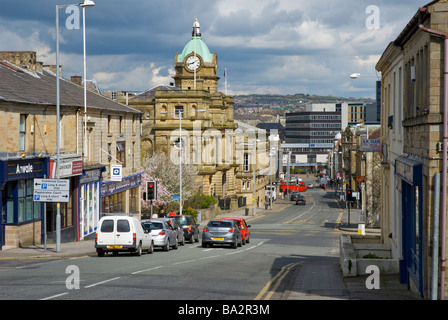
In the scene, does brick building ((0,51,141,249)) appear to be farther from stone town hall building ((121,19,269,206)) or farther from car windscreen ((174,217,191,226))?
stone town hall building ((121,19,269,206))

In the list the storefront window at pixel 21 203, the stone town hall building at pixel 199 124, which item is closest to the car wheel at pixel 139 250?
the storefront window at pixel 21 203

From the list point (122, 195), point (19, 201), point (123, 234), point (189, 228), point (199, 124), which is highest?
point (199, 124)

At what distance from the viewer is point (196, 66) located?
99625 millimetres

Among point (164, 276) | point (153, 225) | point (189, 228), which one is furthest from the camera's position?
point (189, 228)

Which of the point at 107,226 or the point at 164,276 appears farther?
the point at 107,226

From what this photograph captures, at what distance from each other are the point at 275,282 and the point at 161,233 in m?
12.1

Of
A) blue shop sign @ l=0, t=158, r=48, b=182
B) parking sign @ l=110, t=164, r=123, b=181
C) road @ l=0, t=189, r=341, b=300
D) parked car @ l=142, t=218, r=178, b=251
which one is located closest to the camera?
road @ l=0, t=189, r=341, b=300

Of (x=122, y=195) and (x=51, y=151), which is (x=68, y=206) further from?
(x=122, y=195)

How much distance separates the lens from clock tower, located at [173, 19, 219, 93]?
98.8 m

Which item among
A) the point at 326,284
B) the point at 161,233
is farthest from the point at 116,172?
the point at 326,284

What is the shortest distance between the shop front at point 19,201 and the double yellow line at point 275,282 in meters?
12.3

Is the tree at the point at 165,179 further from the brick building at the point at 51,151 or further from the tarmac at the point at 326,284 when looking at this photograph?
the tarmac at the point at 326,284

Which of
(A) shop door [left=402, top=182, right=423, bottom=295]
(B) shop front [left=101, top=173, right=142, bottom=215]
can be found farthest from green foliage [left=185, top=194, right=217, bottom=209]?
(A) shop door [left=402, top=182, right=423, bottom=295]

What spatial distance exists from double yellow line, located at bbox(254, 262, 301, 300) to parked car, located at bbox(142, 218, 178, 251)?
700 cm
